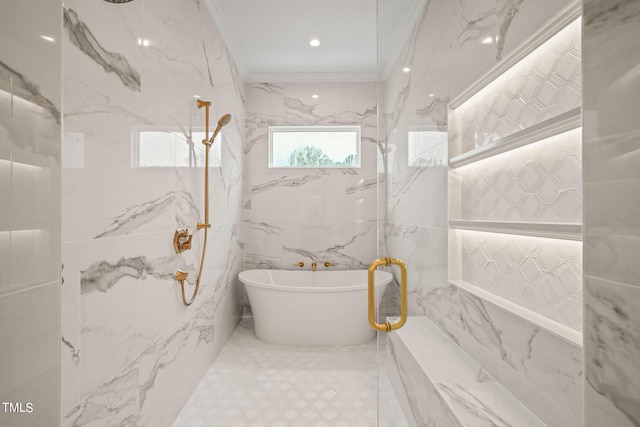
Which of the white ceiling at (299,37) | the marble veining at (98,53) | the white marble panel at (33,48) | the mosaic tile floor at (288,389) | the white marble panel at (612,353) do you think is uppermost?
the white ceiling at (299,37)

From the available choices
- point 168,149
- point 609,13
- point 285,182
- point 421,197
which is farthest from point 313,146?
point 609,13

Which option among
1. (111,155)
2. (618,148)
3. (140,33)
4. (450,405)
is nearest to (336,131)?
(140,33)

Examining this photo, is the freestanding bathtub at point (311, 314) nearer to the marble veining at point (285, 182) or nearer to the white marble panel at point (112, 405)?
the marble veining at point (285, 182)

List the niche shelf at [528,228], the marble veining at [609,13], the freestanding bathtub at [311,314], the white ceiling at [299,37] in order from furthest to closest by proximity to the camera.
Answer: the freestanding bathtub at [311,314], the white ceiling at [299,37], the niche shelf at [528,228], the marble veining at [609,13]

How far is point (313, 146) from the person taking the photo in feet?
13.0

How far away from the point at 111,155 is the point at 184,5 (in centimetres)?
131

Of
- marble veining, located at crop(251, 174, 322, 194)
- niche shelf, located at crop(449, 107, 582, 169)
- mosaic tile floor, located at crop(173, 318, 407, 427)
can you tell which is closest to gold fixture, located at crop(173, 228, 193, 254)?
mosaic tile floor, located at crop(173, 318, 407, 427)

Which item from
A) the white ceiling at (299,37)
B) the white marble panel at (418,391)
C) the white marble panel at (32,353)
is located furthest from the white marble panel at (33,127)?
the white ceiling at (299,37)

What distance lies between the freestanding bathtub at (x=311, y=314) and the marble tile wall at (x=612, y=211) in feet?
8.10

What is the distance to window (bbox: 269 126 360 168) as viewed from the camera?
13.0 feet

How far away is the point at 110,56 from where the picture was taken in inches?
50.2

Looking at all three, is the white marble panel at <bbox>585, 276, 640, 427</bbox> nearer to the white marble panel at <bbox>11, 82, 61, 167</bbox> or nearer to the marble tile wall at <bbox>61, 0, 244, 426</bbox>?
the white marble panel at <bbox>11, 82, 61, 167</bbox>

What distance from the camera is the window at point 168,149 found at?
154 centimetres

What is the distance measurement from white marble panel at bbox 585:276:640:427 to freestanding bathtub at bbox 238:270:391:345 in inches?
96.1
